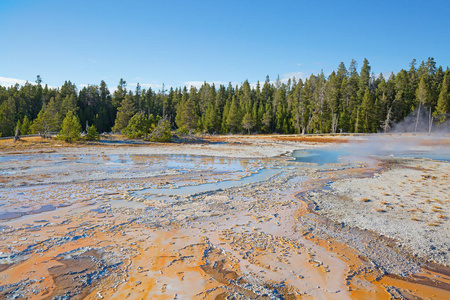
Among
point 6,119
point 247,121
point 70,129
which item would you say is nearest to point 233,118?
point 247,121

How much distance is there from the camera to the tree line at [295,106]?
58844mm

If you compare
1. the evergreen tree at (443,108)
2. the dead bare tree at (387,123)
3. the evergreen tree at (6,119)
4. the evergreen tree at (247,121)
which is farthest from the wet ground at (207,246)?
the evergreen tree at (443,108)

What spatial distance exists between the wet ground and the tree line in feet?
129

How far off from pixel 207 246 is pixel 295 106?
221 feet

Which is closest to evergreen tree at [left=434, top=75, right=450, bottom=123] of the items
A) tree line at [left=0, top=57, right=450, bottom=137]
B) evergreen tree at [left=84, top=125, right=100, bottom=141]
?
tree line at [left=0, top=57, right=450, bottom=137]

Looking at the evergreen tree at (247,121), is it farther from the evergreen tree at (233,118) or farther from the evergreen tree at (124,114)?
the evergreen tree at (124,114)

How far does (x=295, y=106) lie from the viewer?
229 ft

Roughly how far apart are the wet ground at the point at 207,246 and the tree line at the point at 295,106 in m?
39.5

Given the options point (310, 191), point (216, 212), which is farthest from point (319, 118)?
point (216, 212)

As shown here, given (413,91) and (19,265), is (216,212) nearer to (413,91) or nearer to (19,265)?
(19,265)

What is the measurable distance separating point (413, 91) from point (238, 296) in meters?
81.0

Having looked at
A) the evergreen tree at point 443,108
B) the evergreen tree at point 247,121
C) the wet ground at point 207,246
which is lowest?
the wet ground at point 207,246

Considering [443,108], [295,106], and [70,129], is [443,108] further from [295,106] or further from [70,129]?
[70,129]

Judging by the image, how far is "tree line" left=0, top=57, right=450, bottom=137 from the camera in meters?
58.8
